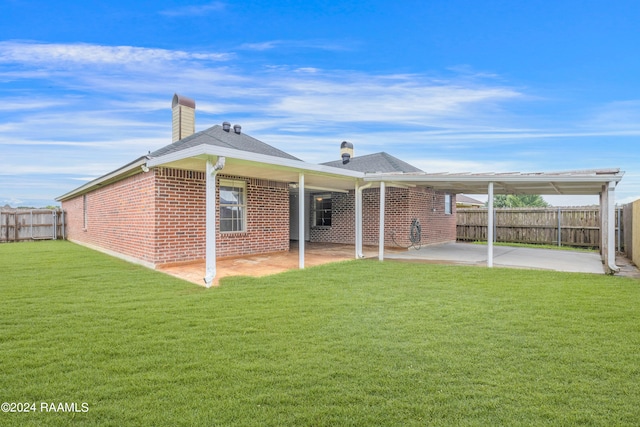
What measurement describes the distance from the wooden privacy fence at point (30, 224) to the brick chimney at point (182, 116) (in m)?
10.4

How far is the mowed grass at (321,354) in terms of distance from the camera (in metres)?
2.40

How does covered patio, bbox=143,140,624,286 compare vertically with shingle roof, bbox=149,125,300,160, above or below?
below

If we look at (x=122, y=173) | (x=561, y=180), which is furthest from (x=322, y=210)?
(x=561, y=180)

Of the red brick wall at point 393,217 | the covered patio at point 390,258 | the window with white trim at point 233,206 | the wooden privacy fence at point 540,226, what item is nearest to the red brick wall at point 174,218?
the window with white trim at point 233,206

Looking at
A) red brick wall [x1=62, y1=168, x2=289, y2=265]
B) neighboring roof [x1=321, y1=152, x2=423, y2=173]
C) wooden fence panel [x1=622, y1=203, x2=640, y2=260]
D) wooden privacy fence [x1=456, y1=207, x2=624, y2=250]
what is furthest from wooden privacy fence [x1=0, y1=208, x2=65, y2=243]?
wooden fence panel [x1=622, y1=203, x2=640, y2=260]

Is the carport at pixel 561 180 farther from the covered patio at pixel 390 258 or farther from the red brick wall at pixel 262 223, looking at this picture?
the red brick wall at pixel 262 223

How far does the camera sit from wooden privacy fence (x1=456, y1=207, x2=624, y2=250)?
45.5 feet

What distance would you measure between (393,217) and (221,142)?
643 centimetres

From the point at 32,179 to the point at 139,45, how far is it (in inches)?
490

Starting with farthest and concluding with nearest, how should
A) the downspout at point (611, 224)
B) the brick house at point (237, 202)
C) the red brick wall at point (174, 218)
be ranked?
1. the red brick wall at point (174, 218)
2. the brick house at point (237, 202)
3. the downspout at point (611, 224)

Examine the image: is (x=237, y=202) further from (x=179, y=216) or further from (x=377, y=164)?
(x=377, y=164)

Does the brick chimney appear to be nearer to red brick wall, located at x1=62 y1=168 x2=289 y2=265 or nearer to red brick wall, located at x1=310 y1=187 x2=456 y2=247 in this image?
red brick wall, located at x1=62 y1=168 x2=289 y2=265

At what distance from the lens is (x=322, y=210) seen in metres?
14.6

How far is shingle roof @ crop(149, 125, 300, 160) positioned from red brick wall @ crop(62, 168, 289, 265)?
3.90 feet
